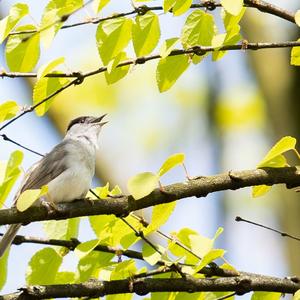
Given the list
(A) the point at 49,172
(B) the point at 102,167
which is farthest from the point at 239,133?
(A) the point at 49,172

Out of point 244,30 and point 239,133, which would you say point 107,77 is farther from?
point 239,133

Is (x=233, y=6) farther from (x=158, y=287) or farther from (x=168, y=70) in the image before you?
(x=158, y=287)

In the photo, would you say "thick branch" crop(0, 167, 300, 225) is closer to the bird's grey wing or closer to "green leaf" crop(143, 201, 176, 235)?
"green leaf" crop(143, 201, 176, 235)

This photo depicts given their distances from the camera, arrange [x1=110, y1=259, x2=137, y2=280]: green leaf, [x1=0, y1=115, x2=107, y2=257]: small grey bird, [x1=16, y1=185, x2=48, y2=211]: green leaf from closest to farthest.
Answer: [x1=16, y1=185, x2=48, y2=211]: green leaf, [x1=110, y1=259, x2=137, y2=280]: green leaf, [x1=0, y1=115, x2=107, y2=257]: small grey bird

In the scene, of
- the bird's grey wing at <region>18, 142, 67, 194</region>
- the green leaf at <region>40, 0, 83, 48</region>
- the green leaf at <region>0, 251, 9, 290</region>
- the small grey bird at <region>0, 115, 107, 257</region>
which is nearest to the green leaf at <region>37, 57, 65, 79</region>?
the green leaf at <region>40, 0, 83, 48</region>

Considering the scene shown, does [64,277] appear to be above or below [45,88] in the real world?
below

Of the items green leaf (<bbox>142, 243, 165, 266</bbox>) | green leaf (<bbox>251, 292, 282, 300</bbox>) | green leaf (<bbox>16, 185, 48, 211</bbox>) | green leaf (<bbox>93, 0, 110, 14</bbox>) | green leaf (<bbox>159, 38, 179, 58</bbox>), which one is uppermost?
green leaf (<bbox>93, 0, 110, 14</bbox>)

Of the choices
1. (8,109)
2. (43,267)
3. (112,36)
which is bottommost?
(43,267)

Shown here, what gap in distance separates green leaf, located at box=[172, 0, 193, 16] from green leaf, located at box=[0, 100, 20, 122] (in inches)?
24.6

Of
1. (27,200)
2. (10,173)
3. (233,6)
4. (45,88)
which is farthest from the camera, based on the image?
(10,173)

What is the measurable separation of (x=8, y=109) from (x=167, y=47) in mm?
580

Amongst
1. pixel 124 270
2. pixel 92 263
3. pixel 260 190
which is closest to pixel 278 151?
pixel 260 190

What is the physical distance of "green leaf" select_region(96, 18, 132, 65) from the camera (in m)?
2.54

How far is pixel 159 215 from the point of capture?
2.57 meters
